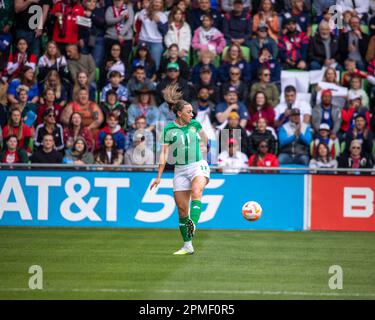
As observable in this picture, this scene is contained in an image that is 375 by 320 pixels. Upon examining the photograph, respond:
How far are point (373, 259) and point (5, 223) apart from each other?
7725 millimetres

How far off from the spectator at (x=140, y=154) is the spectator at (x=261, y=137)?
215 centimetres

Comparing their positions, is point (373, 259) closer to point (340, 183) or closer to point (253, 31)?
point (340, 183)

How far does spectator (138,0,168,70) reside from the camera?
20.1 meters

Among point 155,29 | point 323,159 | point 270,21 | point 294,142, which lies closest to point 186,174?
point 323,159

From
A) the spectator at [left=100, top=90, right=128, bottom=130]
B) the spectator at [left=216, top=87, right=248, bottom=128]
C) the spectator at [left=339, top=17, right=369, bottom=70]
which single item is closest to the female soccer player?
the spectator at [left=216, top=87, right=248, bottom=128]

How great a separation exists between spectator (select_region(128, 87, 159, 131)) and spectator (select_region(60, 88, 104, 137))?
671 millimetres

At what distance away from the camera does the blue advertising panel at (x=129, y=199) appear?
16984 millimetres

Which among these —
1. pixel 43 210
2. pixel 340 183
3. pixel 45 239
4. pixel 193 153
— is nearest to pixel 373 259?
pixel 193 153

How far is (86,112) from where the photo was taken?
19.0 meters

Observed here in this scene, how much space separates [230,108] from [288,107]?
1407 mm

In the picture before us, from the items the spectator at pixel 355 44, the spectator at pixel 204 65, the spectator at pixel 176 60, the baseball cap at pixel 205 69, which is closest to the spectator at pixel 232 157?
the baseball cap at pixel 205 69

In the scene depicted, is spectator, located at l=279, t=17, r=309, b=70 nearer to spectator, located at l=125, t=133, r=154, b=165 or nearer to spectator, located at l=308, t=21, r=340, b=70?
spectator, located at l=308, t=21, r=340, b=70
